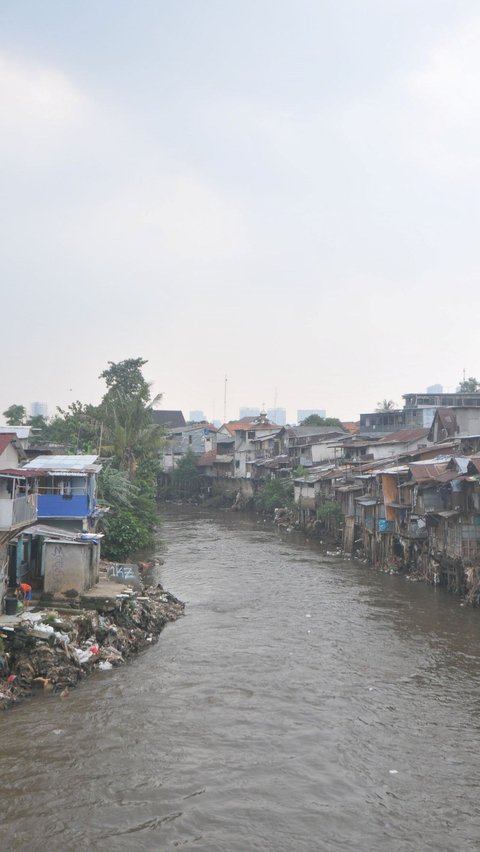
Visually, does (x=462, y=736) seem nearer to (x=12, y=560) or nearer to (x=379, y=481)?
(x=12, y=560)

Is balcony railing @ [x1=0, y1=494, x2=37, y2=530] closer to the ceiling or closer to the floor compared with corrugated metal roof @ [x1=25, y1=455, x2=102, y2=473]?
closer to the floor

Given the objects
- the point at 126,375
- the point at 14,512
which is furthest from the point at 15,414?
the point at 14,512

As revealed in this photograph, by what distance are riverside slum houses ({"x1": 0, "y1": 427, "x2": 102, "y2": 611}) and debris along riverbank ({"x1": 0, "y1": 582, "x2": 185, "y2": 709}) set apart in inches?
48.7

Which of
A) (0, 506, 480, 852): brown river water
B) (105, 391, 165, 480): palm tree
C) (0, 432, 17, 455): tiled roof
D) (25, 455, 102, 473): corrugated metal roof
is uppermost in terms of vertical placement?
(105, 391, 165, 480): palm tree

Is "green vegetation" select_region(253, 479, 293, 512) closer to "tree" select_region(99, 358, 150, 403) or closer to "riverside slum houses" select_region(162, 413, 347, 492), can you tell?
"riverside slum houses" select_region(162, 413, 347, 492)

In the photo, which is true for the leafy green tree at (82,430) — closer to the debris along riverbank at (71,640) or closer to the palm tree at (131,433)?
the palm tree at (131,433)

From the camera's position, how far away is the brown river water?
1155 cm

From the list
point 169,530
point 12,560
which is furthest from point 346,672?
point 169,530

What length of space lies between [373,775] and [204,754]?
11.5 feet

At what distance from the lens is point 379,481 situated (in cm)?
3725

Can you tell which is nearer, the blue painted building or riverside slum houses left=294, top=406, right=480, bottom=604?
the blue painted building

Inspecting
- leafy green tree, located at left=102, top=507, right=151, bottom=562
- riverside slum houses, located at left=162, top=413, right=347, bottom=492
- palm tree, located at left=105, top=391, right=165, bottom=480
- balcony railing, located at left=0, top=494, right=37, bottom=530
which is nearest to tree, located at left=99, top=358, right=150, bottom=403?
riverside slum houses, located at left=162, top=413, right=347, bottom=492

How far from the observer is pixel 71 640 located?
18656mm

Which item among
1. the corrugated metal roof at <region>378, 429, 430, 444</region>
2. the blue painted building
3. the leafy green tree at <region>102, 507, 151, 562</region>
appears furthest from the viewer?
the corrugated metal roof at <region>378, 429, 430, 444</region>
